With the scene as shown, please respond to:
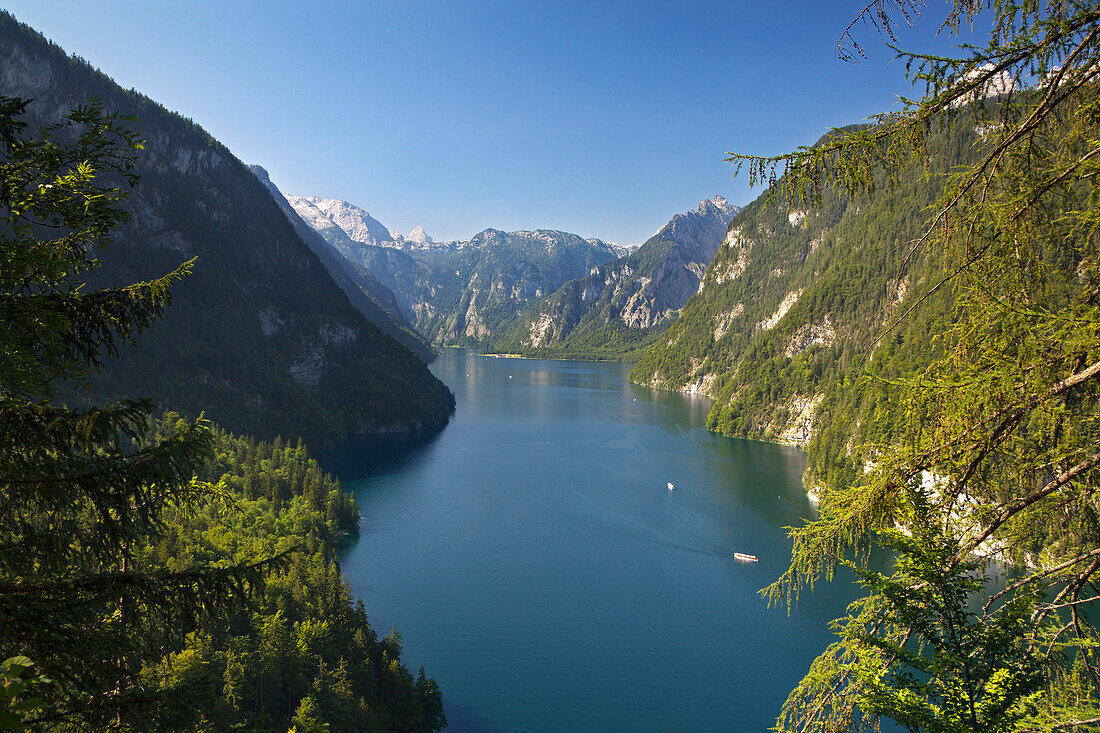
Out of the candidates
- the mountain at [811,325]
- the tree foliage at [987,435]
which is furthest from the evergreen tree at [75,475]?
the mountain at [811,325]

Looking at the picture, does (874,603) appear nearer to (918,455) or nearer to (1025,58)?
(918,455)

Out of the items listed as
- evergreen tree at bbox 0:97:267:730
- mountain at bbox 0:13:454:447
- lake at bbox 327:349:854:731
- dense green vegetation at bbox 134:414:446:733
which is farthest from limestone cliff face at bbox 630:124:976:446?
mountain at bbox 0:13:454:447

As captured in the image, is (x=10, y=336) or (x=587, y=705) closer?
(x=10, y=336)

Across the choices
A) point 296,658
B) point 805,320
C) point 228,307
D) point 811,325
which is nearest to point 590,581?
point 296,658

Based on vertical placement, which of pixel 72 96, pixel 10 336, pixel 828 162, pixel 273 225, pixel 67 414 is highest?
pixel 72 96

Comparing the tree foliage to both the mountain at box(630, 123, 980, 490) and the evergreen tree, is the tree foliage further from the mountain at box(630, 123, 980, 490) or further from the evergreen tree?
the mountain at box(630, 123, 980, 490)

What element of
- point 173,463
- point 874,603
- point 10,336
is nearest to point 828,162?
point 874,603

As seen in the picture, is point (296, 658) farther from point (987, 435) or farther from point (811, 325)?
point (811, 325)
